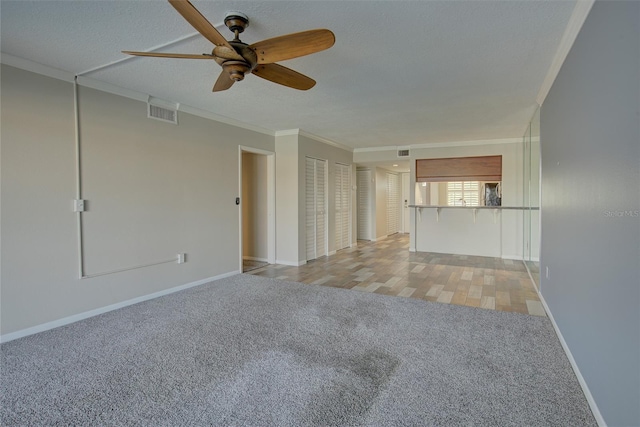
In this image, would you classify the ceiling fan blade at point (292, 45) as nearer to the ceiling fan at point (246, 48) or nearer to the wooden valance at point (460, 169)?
the ceiling fan at point (246, 48)

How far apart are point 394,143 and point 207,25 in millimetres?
5580

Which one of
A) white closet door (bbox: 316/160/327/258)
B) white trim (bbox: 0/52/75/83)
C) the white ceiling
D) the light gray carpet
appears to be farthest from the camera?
white closet door (bbox: 316/160/327/258)

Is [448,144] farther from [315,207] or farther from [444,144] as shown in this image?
[315,207]

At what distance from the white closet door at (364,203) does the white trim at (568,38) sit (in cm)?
546

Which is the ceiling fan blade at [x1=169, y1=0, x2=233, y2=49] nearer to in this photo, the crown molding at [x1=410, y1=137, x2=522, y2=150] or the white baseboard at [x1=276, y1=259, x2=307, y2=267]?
the white baseboard at [x1=276, y1=259, x2=307, y2=267]

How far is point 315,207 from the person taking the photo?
6.11 metres

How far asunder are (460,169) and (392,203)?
142 inches

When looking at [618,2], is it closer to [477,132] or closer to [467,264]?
[477,132]

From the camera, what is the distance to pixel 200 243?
14.4 ft

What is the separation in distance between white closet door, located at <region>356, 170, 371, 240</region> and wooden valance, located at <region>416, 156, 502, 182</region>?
1891mm

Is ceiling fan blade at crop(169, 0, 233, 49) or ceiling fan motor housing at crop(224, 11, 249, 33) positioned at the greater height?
ceiling fan motor housing at crop(224, 11, 249, 33)

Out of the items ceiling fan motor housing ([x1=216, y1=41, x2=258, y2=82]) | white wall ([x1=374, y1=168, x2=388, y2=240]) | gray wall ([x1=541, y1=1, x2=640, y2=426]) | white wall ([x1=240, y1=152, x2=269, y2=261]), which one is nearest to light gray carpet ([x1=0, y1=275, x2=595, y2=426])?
gray wall ([x1=541, y1=1, x2=640, y2=426])

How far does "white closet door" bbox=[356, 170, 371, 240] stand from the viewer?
340 inches

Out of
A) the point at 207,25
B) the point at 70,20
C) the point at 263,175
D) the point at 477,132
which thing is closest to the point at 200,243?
the point at 263,175
